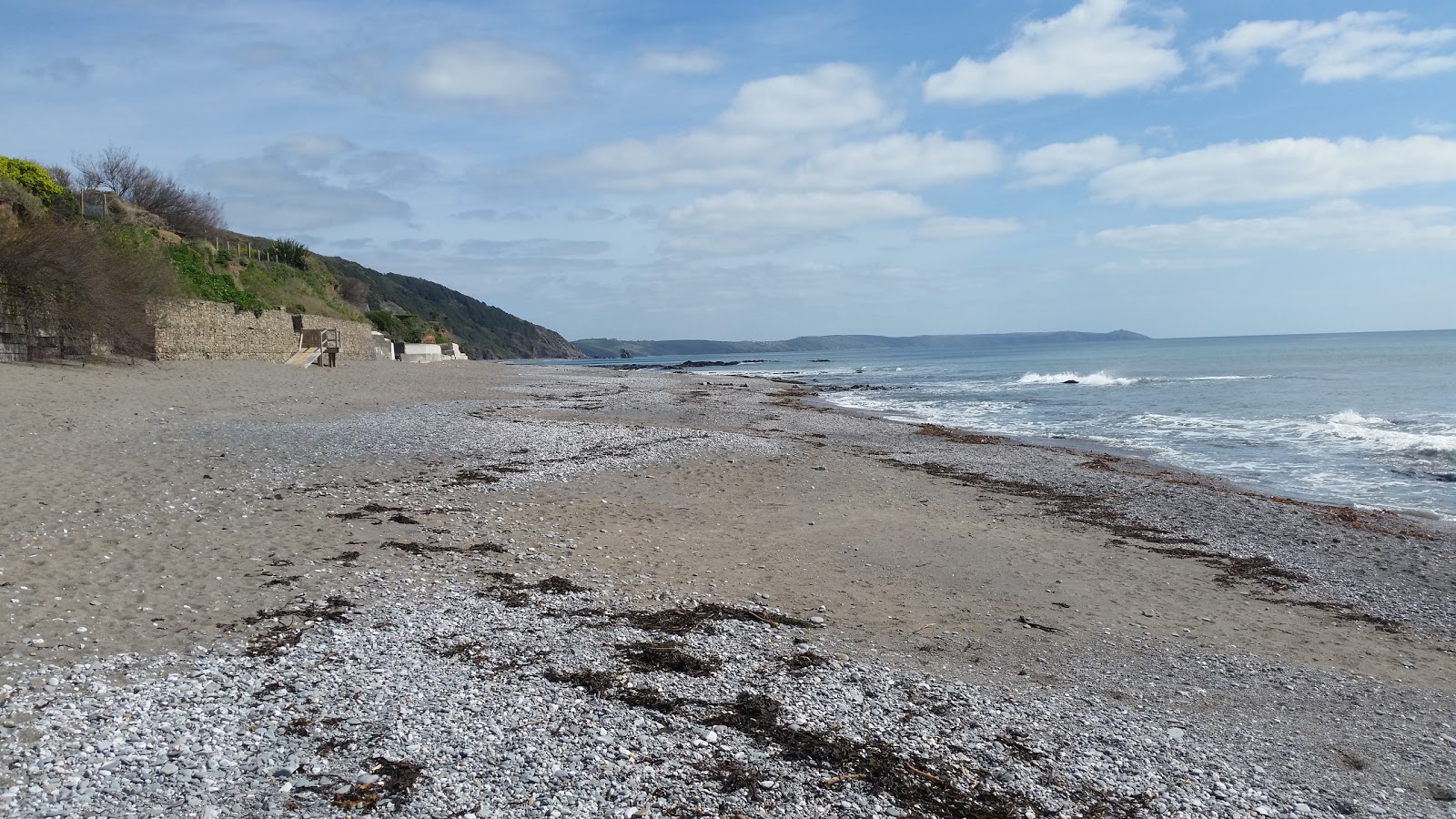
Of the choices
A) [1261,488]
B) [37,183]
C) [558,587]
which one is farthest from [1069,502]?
[37,183]

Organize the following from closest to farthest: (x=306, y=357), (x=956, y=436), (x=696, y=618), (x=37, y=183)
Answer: (x=696, y=618) → (x=956, y=436) → (x=37, y=183) → (x=306, y=357)

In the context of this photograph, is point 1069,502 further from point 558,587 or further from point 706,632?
point 558,587

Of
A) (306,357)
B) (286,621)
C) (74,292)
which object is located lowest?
(286,621)

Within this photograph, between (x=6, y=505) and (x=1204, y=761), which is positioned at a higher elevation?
(x=6, y=505)

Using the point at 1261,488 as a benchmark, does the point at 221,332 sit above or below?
above

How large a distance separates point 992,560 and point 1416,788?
4110mm

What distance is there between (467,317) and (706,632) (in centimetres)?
15632

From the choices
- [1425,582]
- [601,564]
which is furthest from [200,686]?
[1425,582]

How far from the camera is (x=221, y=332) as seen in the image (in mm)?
27594

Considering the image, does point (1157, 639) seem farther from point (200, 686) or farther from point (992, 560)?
point (200, 686)

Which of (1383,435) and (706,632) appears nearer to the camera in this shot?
(706,632)

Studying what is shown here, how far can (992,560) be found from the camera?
8.04m

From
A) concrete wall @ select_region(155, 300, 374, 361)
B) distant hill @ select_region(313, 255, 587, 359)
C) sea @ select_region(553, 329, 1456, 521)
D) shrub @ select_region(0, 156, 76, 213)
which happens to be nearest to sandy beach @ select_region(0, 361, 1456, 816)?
sea @ select_region(553, 329, 1456, 521)

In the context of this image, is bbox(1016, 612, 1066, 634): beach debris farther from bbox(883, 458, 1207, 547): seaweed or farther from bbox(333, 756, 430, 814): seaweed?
bbox(333, 756, 430, 814): seaweed
